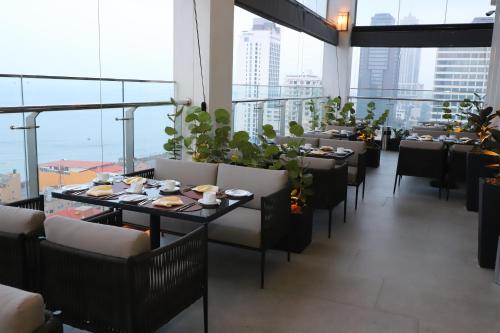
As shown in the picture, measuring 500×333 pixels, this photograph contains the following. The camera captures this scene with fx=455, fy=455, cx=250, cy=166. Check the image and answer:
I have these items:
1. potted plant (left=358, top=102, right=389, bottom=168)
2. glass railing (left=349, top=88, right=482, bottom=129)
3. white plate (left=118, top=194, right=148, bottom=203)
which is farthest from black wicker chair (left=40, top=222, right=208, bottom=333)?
glass railing (left=349, top=88, right=482, bottom=129)

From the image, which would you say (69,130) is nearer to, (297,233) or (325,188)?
(297,233)

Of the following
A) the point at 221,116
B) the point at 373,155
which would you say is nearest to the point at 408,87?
the point at 373,155

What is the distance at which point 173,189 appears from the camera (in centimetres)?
364

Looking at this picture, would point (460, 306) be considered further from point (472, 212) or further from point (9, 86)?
point (9, 86)

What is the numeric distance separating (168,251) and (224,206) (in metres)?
0.88

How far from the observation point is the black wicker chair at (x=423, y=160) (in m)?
6.69

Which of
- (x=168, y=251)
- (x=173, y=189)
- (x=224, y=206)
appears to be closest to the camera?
(x=168, y=251)

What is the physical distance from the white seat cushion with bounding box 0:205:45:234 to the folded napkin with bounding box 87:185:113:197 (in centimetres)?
92

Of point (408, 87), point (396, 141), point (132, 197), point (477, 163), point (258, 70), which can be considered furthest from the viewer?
point (408, 87)

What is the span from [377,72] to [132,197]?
10.9 meters

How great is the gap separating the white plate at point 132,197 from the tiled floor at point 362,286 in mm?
858

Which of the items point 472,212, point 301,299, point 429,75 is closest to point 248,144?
point 301,299

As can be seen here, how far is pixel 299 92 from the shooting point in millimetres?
10320

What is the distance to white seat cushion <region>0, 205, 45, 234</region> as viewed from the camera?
2396mm
